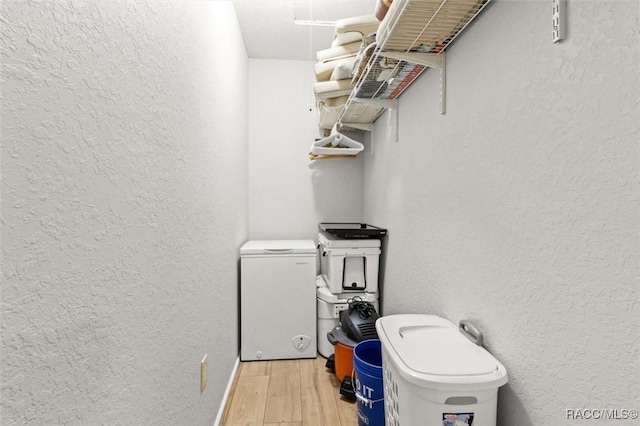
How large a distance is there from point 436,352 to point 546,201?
59cm

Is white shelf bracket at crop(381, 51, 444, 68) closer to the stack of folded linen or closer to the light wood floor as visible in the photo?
the stack of folded linen

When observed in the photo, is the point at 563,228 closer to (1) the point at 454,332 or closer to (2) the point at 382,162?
(1) the point at 454,332

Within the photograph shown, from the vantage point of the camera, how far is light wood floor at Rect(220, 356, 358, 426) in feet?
5.66

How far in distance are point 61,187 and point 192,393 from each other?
1.04 meters

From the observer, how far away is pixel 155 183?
0.90m

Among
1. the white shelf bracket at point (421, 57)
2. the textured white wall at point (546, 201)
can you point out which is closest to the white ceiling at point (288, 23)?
the white shelf bracket at point (421, 57)

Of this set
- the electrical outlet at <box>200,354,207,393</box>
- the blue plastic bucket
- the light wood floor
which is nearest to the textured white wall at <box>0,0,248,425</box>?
the electrical outlet at <box>200,354,207,393</box>

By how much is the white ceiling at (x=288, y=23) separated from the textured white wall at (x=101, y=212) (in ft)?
3.64

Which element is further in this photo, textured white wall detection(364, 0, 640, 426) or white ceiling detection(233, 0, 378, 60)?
white ceiling detection(233, 0, 378, 60)

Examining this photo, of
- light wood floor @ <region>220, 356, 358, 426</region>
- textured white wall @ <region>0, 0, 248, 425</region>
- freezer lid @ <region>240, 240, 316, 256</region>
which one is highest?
textured white wall @ <region>0, 0, 248, 425</region>

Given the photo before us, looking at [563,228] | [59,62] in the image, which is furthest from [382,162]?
[59,62]

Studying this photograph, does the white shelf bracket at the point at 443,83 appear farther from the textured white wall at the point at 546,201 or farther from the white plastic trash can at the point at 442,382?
the white plastic trash can at the point at 442,382

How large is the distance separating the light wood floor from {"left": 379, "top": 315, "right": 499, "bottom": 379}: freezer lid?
2.74 feet

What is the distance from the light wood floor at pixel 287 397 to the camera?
173 centimetres
